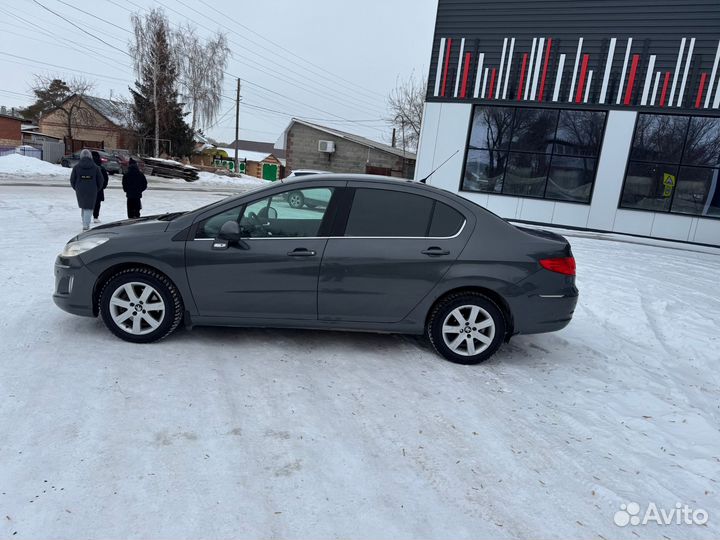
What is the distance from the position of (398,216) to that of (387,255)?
0.39 meters

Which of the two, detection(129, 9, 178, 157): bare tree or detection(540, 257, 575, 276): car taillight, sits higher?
detection(129, 9, 178, 157): bare tree

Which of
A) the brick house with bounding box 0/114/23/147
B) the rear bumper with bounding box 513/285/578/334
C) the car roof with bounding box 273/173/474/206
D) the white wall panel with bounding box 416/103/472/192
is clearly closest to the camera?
the rear bumper with bounding box 513/285/578/334

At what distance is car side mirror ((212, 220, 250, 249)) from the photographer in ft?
13.9

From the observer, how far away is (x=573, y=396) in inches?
162

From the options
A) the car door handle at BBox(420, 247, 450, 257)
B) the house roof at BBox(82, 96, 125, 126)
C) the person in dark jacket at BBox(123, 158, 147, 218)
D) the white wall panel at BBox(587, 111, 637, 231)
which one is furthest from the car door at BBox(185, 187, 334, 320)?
the house roof at BBox(82, 96, 125, 126)

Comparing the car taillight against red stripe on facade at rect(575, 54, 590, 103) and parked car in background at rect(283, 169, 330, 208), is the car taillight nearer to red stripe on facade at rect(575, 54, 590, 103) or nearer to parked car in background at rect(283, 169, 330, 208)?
parked car in background at rect(283, 169, 330, 208)

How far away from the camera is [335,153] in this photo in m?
38.4

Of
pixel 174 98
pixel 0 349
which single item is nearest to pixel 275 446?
pixel 0 349

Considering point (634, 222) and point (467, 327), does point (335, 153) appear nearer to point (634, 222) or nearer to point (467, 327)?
point (634, 222)

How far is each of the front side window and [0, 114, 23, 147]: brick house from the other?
50.7 m

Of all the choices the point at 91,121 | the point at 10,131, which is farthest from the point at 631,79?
the point at 10,131

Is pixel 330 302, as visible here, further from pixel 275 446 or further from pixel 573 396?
pixel 573 396

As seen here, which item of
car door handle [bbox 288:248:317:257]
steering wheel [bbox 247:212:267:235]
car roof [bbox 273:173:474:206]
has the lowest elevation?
car door handle [bbox 288:248:317:257]

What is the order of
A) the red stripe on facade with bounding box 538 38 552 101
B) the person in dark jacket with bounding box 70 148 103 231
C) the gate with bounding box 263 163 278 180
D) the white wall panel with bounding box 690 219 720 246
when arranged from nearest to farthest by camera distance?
1. the person in dark jacket with bounding box 70 148 103 231
2. the white wall panel with bounding box 690 219 720 246
3. the red stripe on facade with bounding box 538 38 552 101
4. the gate with bounding box 263 163 278 180
